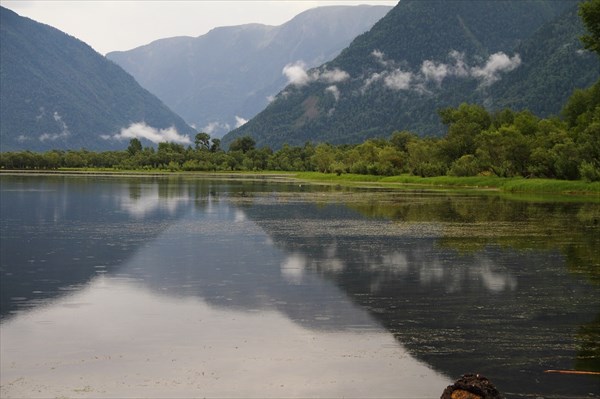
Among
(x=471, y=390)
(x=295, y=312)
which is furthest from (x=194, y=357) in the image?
(x=471, y=390)

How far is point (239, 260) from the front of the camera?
33.3 metres

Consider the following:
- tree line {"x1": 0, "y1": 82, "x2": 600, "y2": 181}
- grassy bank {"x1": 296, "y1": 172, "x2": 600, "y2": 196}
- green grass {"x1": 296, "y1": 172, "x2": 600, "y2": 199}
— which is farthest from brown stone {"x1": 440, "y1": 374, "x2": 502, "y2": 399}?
tree line {"x1": 0, "y1": 82, "x2": 600, "y2": 181}

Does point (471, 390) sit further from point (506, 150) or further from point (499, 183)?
point (506, 150)

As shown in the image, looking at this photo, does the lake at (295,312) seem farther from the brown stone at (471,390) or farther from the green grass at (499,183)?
the green grass at (499,183)

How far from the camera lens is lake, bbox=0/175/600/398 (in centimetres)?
1545

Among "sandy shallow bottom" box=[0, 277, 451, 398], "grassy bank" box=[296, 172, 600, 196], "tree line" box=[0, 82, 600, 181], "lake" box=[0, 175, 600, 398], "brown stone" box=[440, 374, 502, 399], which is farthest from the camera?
"tree line" box=[0, 82, 600, 181]

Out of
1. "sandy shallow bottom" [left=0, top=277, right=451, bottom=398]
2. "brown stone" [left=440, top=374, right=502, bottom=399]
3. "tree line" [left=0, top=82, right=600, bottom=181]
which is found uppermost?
"tree line" [left=0, top=82, right=600, bottom=181]

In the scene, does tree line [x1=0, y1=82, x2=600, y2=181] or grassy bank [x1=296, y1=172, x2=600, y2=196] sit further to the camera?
tree line [x1=0, y1=82, x2=600, y2=181]

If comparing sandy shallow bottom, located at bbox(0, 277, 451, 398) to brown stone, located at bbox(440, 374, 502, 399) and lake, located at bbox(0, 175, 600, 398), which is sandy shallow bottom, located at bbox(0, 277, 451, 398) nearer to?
lake, located at bbox(0, 175, 600, 398)

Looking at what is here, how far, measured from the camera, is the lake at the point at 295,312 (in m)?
15.5

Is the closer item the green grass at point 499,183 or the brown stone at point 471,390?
the brown stone at point 471,390

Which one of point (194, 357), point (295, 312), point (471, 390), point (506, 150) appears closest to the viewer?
point (471, 390)

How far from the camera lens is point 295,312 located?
72.1 ft

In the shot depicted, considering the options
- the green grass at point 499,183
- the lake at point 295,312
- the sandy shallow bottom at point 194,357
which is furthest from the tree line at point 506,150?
the sandy shallow bottom at point 194,357
